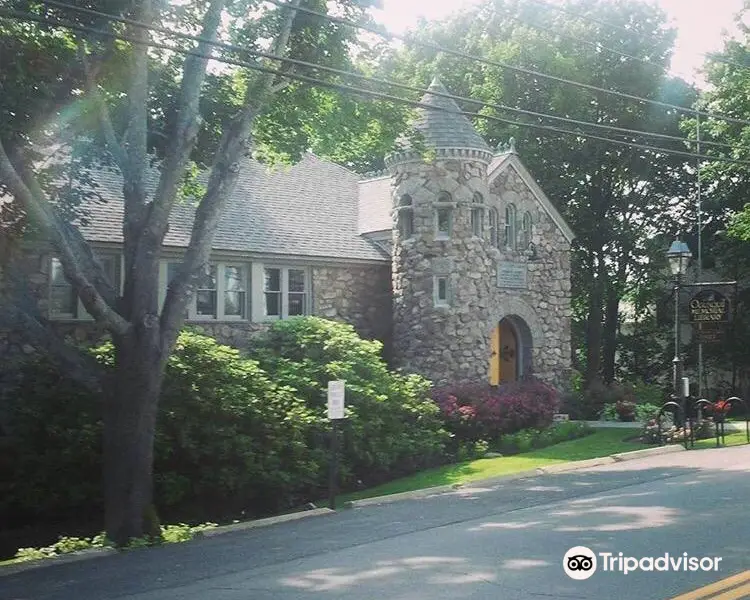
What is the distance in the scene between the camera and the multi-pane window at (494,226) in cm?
2767

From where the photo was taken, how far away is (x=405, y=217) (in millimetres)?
26359

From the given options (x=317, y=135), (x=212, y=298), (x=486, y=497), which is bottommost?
(x=486, y=497)

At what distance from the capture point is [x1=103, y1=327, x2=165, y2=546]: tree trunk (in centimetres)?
1298

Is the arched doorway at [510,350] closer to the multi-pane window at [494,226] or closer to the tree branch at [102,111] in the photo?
the multi-pane window at [494,226]

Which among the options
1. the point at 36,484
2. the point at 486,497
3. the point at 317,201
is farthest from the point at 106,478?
the point at 317,201

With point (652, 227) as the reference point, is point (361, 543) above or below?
below

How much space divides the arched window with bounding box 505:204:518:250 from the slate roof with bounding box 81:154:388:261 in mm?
4058

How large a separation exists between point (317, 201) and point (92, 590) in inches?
801

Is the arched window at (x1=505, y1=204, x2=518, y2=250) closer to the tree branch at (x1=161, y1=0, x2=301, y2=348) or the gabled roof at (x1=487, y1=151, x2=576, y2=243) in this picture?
the gabled roof at (x1=487, y1=151, x2=576, y2=243)

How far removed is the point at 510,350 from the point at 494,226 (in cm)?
392

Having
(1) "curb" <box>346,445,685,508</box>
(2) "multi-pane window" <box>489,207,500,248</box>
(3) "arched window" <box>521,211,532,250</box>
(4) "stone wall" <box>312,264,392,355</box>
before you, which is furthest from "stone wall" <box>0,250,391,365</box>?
(1) "curb" <box>346,445,685,508</box>

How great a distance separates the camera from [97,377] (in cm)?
1327

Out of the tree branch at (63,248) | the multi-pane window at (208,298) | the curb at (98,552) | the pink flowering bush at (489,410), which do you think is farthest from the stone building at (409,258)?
the curb at (98,552)

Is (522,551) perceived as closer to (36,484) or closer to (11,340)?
(36,484)
